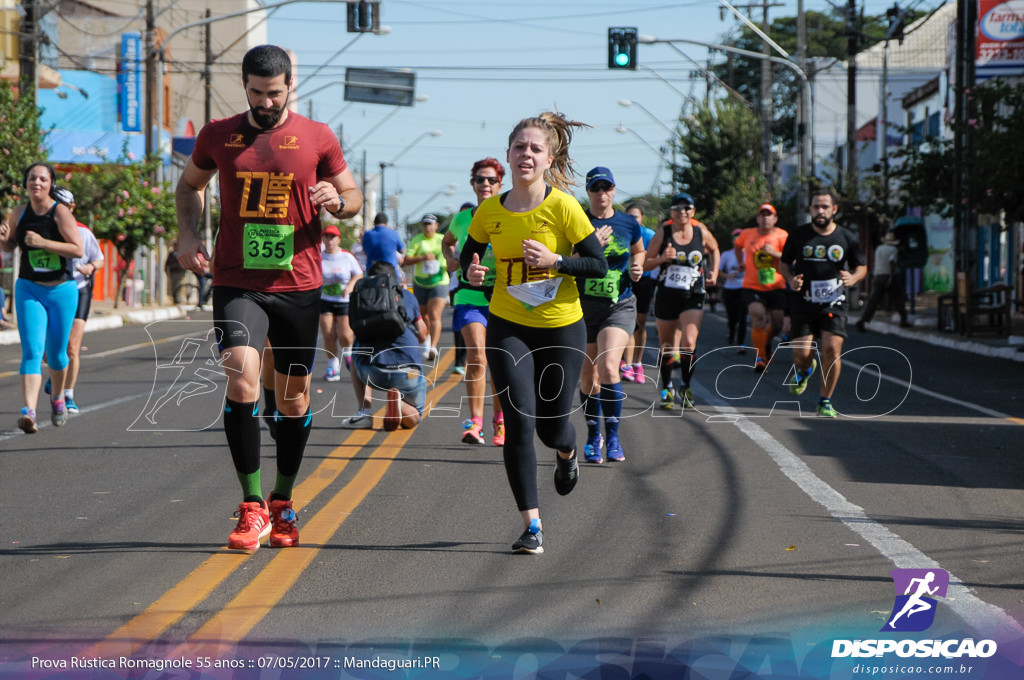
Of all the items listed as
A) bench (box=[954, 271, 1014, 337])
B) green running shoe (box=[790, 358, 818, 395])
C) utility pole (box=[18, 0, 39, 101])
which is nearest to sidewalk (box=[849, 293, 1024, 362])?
bench (box=[954, 271, 1014, 337])

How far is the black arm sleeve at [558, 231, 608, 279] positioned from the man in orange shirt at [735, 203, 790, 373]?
10.8 metres

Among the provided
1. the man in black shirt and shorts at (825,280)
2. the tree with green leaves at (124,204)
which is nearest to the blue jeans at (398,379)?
the man in black shirt and shorts at (825,280)

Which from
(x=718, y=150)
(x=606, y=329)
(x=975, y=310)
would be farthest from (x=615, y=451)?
(x=718, y=150)

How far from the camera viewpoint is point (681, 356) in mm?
12531

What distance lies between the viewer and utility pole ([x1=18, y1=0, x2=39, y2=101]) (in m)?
27.8

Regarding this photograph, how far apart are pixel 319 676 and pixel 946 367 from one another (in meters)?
15.7

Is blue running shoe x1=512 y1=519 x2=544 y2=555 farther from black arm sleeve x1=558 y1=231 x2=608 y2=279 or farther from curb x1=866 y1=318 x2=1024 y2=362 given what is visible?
curb x1=866 y1=318 x2=1024 y2=362

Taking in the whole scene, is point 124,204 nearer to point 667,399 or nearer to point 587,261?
point 667,399

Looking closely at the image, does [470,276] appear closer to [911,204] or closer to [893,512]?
[893,512]

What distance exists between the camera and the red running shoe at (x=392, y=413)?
10977mm

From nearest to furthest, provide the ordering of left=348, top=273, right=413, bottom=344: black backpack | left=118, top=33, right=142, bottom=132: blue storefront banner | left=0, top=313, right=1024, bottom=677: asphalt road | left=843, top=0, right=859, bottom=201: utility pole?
left=0, top=313, right=1024, bottom=677: asphalt road < left=348, top=273, right=413, bottom=344: black backpack < left=843, top=0, right=859, bottom=201: utility pole < left=118, top=33, right=142, bottom=132: blue storefront banner

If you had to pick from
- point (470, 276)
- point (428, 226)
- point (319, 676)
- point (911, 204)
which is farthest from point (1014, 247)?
point (319, 676)

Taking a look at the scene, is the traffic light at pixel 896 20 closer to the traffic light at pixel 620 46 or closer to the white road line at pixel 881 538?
the traffic light at pixel 620 46

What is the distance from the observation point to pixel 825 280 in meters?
11.8
